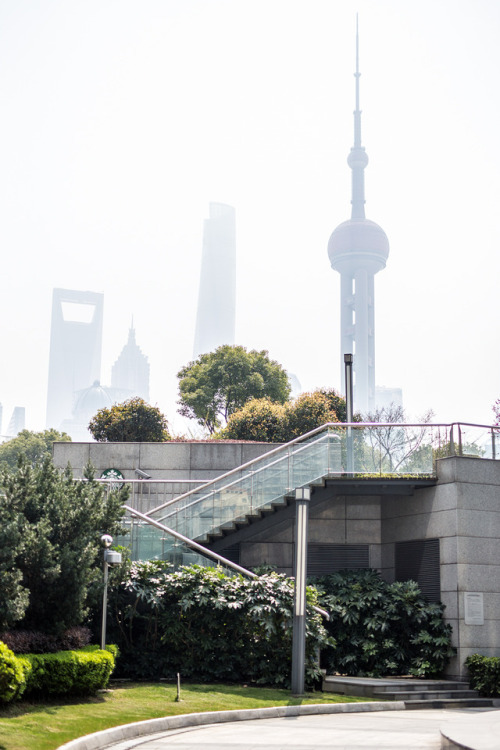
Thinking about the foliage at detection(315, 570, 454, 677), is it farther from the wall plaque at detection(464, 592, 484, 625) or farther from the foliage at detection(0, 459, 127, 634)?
the foliage at detection(0, 459, 127, 634)

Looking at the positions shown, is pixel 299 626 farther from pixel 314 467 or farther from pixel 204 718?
pixel 314 467

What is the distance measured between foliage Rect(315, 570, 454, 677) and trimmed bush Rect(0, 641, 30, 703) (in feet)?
30.4

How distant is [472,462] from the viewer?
20250 millimetres

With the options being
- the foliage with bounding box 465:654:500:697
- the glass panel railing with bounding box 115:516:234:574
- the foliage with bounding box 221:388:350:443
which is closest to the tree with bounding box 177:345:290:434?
the foliage with bounding box 221:388:350:443

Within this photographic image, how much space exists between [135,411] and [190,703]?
24.1 meters

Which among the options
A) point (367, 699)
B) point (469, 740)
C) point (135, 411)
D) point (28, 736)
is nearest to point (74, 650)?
point (28, 736)

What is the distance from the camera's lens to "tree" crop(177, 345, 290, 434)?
5412 cm

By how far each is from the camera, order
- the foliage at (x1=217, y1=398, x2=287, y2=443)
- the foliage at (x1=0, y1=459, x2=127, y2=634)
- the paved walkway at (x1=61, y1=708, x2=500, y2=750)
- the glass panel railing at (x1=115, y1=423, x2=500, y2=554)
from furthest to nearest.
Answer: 1. the foliage at (x1=217, y1=398, x2=287, y2=443)
2. the glass panel railing at (x1=115, y1=423, x2=500, y2=554)
3. the foliage at (x1=0, y1=459, x2=127, y2=634)
4. the paved walkway at (x1=61, y1=708, x2=500, y2=750)

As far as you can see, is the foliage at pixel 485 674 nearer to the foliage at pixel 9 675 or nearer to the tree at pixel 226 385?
the foliage at pixel 9 675

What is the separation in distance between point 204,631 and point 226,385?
36.9m

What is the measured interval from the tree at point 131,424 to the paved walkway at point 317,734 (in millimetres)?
23436

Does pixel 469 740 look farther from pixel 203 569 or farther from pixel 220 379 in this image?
pixel 220 379

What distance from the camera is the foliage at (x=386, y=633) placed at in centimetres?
1931

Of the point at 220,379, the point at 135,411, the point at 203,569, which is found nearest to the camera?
the point at 203,569
